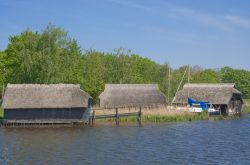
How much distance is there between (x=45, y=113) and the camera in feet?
179

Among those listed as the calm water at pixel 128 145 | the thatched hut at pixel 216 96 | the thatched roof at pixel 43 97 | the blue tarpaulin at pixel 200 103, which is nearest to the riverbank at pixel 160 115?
A: the calm water at pixel 128 145

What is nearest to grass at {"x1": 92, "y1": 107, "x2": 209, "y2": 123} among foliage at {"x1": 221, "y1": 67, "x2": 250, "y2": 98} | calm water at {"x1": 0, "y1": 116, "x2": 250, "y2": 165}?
calm water at {"x1": 0, "y1": 116, "x2": 250, "y2": 165}

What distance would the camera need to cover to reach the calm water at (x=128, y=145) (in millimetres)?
32781

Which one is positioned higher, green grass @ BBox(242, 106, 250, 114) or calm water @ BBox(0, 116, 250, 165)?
green grass @ BBox(242, 106, 250, 114)

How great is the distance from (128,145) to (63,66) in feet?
111

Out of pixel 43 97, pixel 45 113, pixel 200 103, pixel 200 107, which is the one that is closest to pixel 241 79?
pixel 200 103

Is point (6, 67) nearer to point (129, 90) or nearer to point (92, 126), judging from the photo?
point (129, 90)

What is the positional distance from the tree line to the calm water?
57.5 feet

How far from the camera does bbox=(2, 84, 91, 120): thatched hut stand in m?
54.2

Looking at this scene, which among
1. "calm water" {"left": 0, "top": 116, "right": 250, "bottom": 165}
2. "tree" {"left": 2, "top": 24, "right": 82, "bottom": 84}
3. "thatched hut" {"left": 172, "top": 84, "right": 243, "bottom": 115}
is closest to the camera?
"calm water" {"left": 0, "top": 116, "right": 250, "bottom": 165}

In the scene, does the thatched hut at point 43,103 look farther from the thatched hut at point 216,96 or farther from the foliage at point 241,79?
the foliage at point 241,79

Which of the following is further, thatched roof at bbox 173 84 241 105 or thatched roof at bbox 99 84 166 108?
thatched roof at bbox 173 84 241 105

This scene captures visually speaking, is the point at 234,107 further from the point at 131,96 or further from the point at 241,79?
the point at 241,79

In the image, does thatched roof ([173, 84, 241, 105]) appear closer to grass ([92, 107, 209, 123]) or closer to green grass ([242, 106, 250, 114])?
green grass ([242, 106, 250, 114])
